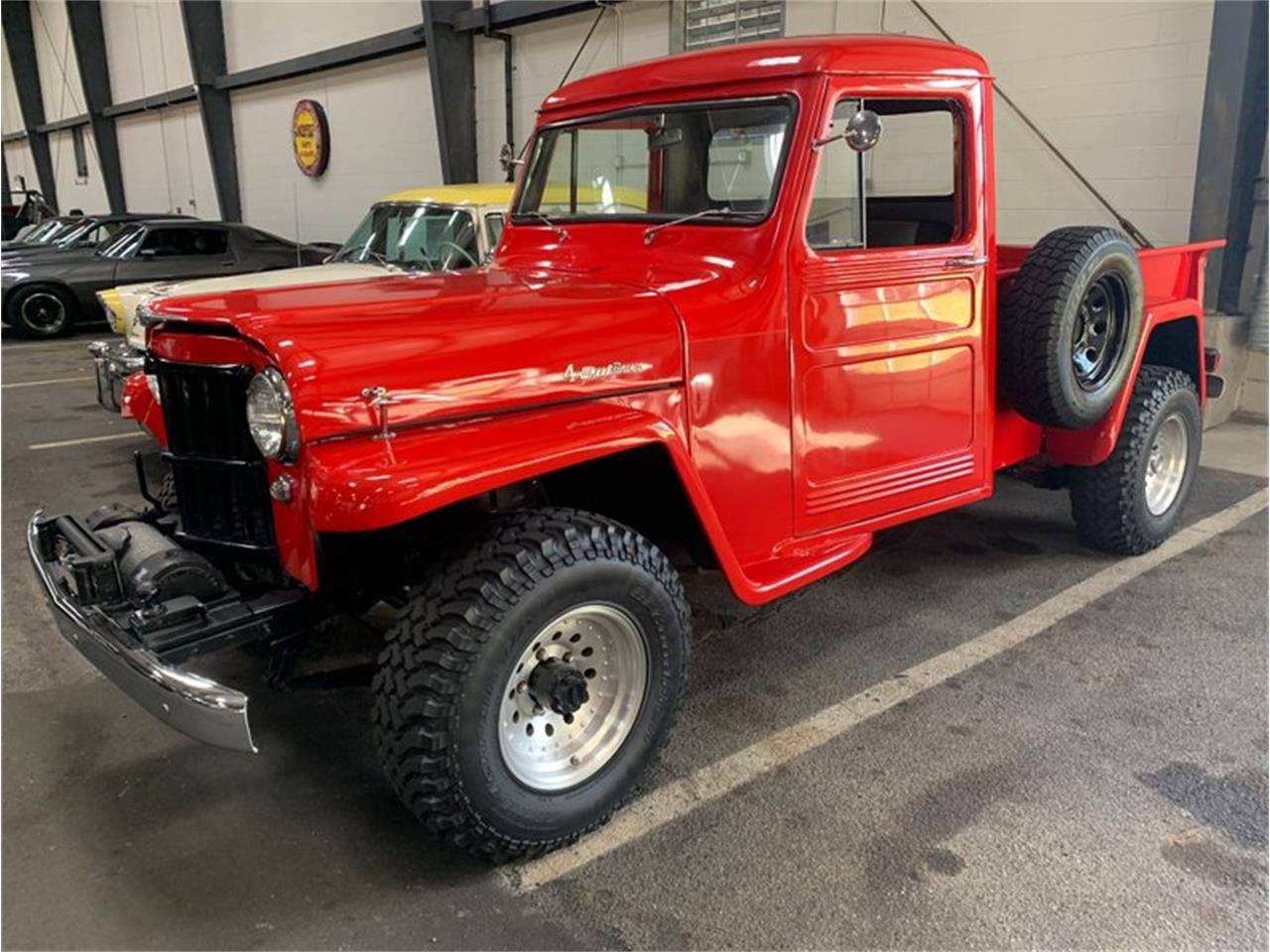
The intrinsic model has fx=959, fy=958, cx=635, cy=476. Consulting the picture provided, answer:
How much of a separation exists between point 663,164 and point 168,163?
18437 mm

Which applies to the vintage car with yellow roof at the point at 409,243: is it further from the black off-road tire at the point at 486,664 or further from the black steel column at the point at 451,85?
the black off-road tire at the point at 486,664

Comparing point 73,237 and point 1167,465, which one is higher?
point 73,237

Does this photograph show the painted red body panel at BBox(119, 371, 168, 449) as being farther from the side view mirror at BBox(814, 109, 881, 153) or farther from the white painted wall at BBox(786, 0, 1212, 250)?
the white painted wall at BBox(786, 0, 1212, 250)

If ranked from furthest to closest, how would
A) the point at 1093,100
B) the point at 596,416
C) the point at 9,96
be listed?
the point at 9,96 → the point at 1093,100 → the point at 596,416

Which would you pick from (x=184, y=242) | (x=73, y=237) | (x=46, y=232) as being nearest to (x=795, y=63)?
(x=184, y=242)

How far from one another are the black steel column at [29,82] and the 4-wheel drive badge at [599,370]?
24.4m

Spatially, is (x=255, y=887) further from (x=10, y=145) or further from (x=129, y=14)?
(x=10, y=145)

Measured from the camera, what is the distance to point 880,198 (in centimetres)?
408

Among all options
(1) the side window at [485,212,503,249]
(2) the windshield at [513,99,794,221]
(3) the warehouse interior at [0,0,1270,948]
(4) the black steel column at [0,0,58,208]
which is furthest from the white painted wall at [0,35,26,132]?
(2) the windshield at [513,99,794,221]

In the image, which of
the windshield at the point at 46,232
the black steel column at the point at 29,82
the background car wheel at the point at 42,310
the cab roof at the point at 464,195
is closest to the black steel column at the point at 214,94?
the windshield at the point at 46,232

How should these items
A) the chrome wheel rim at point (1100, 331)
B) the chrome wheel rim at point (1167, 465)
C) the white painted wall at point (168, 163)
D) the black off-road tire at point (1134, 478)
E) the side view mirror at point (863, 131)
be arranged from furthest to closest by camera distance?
1. the white painted wall at point (168, 163)
2. the chrome wheel rim at point (1167, 465)
3. the black off-road tire at point (1134, 478)
4. the chrome wheel rim at point (1100, 331)
5. the side view mirror at point (863, 131)

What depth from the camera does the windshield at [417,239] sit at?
670 cm

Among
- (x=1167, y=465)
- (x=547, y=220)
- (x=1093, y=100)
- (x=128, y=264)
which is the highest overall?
(x=1093, y=100)

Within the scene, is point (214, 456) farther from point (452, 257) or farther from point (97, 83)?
point (97, 83)
